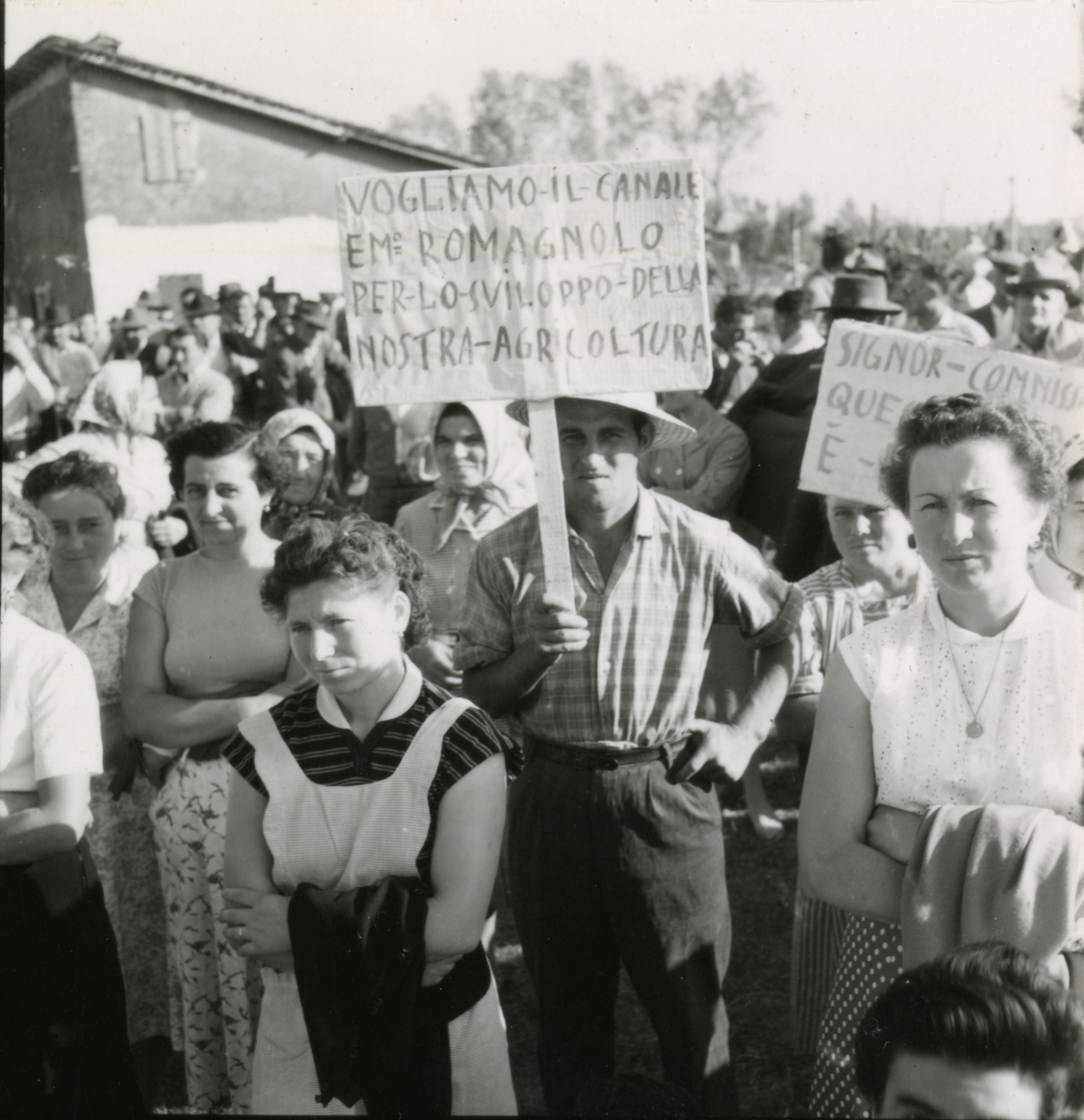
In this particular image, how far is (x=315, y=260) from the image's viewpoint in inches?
617

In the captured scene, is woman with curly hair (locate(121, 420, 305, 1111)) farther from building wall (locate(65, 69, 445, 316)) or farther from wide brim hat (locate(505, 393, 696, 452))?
building wall (locate(65, 69, 445, 316))

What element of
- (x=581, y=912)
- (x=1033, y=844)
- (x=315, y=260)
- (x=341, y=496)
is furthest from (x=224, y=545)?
(x=315, y=260)

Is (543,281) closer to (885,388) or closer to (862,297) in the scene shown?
(885,388)

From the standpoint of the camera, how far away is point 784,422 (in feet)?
16.9

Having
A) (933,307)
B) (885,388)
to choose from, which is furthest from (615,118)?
(885,388)

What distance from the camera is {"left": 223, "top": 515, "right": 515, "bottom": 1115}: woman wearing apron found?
7.98 ft

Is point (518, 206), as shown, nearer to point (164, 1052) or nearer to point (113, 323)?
point (164, 1052)

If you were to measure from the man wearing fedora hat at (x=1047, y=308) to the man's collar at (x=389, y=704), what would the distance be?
4487mm

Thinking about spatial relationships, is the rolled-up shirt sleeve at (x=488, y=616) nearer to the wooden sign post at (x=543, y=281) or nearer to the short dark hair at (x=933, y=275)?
the wooden sign post at (x=543, y=281)

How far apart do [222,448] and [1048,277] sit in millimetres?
4336

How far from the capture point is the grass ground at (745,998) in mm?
3582

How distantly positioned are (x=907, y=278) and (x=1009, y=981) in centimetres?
1069

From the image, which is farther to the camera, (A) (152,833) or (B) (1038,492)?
(A) (152,833)

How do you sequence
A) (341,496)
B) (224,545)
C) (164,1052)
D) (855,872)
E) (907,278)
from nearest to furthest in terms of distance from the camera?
1. (855,872)
2. (224,545)
3. (164,1052)
4. (341,496)
5. (907,278)
